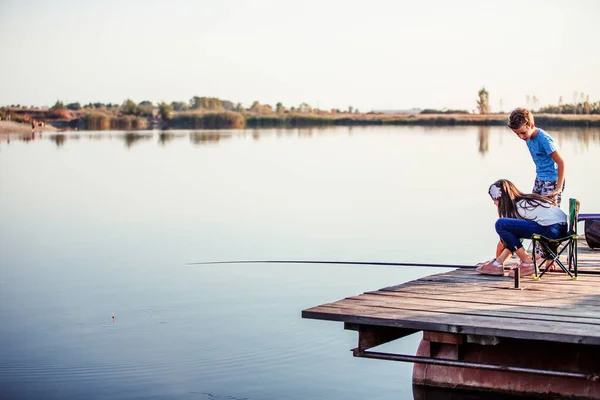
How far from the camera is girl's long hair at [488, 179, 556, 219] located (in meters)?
7.57

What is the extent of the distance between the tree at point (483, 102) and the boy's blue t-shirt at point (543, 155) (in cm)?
6652

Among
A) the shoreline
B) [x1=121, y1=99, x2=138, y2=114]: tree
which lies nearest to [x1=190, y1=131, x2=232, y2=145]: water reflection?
the shoreline

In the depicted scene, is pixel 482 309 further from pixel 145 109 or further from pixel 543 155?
pixel 145 109

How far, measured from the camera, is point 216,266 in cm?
1355

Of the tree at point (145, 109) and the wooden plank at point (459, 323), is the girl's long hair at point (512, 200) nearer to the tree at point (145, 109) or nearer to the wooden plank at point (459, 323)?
the wooden plank at point (459, 323)

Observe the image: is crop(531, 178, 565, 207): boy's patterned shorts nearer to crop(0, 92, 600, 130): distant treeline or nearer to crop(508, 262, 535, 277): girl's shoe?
crop(508, 262, 535, 277): girl's shoe

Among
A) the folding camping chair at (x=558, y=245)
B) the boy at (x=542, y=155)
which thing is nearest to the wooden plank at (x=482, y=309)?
the folding camping chair at (x=558, y=245)

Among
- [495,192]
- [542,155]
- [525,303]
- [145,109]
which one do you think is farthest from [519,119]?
[145,109]

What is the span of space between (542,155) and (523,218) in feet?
2.11

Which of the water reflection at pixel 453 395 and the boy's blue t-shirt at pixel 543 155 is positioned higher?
the boy's blue t-shirt at pixel 543 155

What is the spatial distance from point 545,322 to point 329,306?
1.45 metres

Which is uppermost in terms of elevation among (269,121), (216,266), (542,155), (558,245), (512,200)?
(269,121)

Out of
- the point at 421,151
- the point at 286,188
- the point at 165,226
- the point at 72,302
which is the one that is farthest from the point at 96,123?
the point at 72,302

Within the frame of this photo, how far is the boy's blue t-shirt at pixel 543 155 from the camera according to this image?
309 inches
